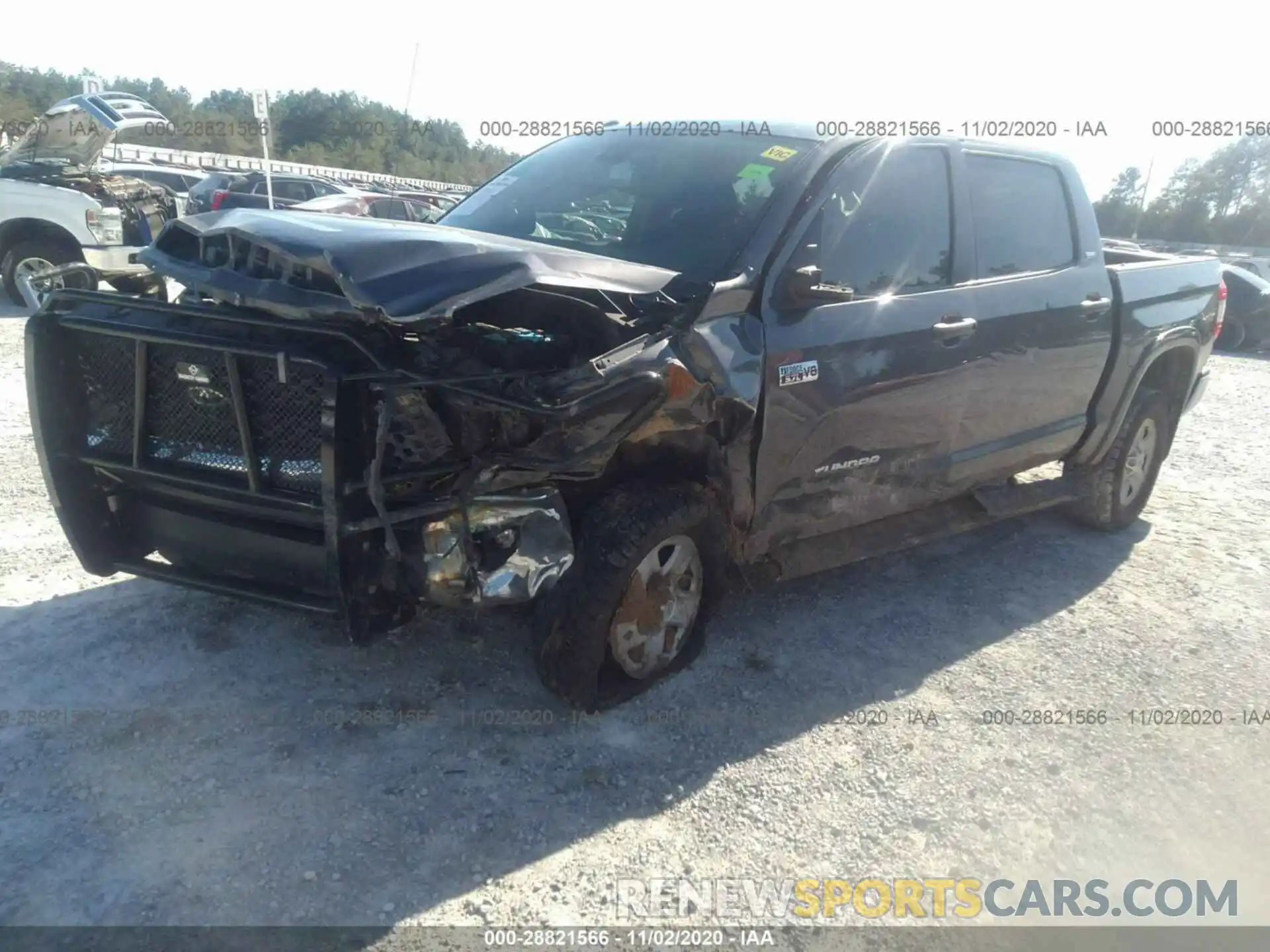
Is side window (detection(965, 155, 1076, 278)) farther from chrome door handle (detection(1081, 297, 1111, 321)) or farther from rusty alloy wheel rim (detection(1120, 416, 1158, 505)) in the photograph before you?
rusty alloy wheel rim (detection(1120, 416, 1158, 505))

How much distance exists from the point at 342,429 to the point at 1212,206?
2084 inches

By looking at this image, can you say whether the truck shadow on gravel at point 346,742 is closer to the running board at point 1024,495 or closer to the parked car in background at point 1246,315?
the running board at point 1024,495

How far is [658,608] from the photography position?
322cm

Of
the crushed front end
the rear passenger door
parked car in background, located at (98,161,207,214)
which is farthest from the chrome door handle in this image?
parked car in background, located at (98,161,207,214)

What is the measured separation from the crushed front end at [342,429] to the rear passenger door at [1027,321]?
5.96 feet

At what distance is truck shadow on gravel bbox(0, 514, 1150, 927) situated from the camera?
7.78 feet

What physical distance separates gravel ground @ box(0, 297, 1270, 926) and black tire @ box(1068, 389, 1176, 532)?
1083 mm

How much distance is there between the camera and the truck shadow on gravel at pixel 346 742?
2.37 m

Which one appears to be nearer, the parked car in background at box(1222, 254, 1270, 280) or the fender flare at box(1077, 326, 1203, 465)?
the fender flare at box(1077, 326, 1203, 465)

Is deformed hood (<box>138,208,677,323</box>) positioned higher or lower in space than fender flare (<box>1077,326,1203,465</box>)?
higher

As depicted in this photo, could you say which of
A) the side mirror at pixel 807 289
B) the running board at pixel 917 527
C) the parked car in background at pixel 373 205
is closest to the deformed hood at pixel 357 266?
the side mirror at pixel 807 289

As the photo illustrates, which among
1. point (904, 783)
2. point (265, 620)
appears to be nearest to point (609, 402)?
point (904, 783)

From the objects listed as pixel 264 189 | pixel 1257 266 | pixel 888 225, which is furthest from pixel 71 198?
pixel 1257 266

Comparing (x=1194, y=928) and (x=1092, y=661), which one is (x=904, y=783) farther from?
(x=1092, y=661)
